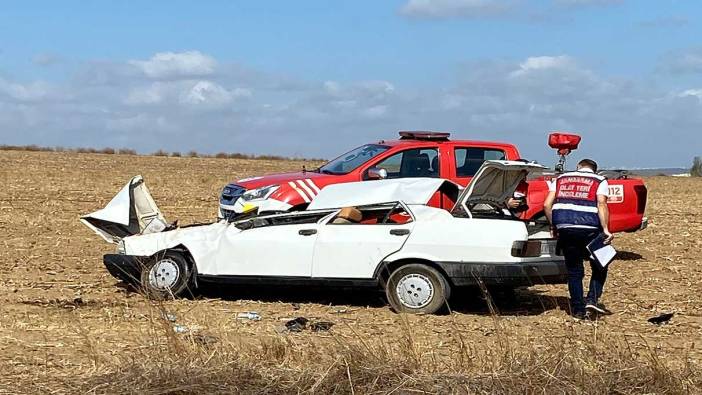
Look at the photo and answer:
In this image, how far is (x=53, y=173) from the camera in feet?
99.9

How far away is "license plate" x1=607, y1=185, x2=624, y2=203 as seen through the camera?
1455cm

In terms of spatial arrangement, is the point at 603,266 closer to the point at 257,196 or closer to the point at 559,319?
the point at 559,319

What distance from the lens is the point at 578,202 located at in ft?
32.9

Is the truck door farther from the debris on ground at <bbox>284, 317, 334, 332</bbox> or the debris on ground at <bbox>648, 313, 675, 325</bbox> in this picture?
the debris on ground at <bbox>284, 317, 334, 332</bbox>

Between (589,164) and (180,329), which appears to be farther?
(589,164)

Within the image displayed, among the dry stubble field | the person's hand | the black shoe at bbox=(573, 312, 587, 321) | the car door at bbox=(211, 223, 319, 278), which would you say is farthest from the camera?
the person's hand

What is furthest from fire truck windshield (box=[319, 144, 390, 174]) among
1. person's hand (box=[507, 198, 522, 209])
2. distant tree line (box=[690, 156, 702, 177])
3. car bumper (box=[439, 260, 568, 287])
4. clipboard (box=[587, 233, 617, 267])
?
distant tree line (box=[690, 156, 702, 177])

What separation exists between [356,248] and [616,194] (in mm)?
5872

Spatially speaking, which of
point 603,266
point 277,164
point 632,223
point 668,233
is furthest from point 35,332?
point 277,164

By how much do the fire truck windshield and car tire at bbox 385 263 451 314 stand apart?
388 cm

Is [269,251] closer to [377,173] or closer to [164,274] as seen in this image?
[164,274]

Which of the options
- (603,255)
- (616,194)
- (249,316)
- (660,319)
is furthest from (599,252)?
(616,194)

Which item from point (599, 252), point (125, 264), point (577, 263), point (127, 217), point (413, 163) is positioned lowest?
point (125, 264)

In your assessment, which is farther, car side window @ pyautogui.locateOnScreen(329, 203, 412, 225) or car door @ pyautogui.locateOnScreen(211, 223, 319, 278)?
car side window @ pyautogui.locateOnScreen(329, 203, 412, 225)
